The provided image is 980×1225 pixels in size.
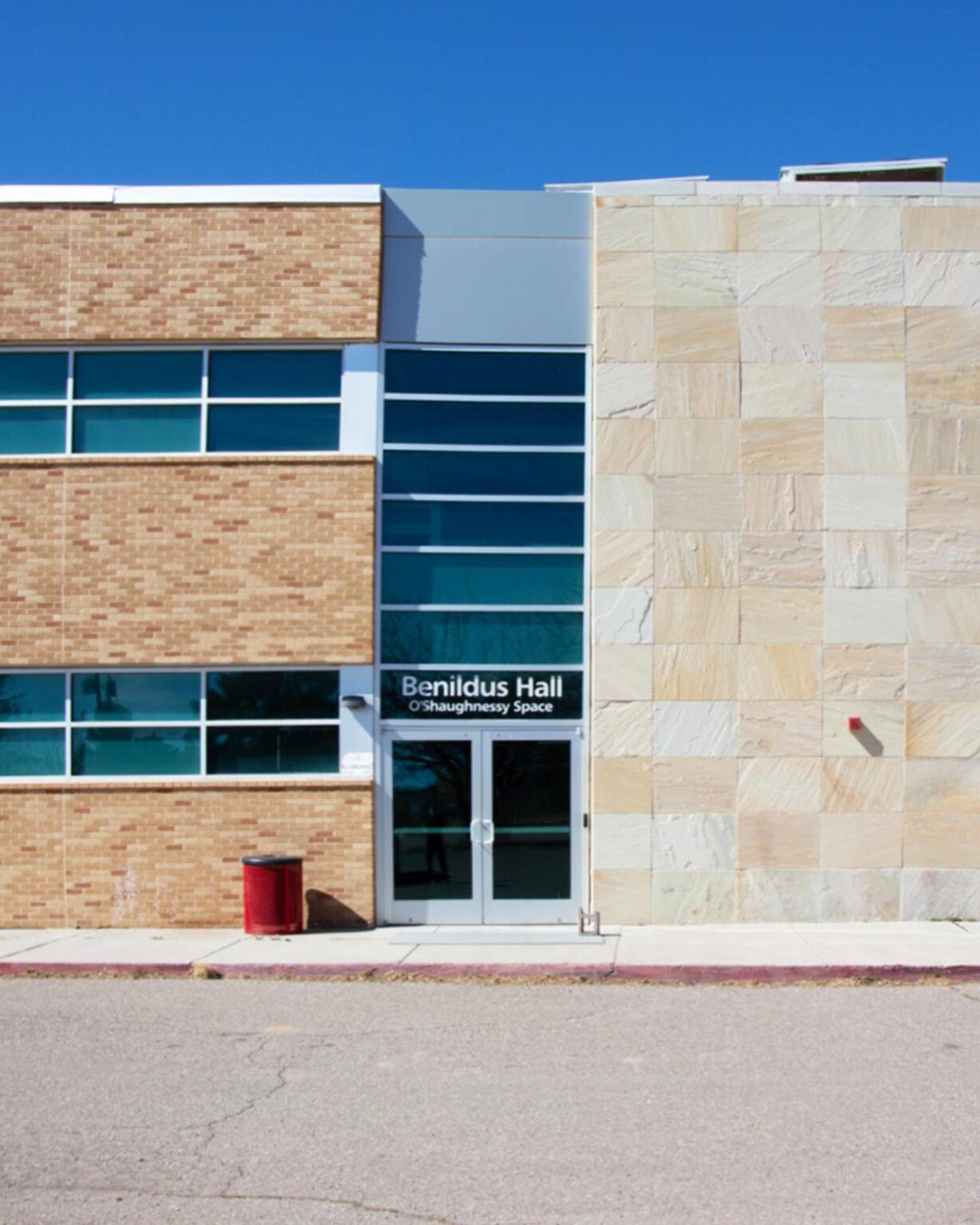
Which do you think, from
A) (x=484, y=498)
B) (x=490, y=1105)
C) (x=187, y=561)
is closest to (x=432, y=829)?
(x=484, y=498)

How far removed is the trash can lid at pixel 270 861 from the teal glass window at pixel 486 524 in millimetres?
3590

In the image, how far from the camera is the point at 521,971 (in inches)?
484

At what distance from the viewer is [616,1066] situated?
28.9ft

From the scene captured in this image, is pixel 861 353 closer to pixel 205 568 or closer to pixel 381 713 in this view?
pixel 381 713

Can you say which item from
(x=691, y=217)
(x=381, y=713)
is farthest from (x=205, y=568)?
(x=691, y=217)

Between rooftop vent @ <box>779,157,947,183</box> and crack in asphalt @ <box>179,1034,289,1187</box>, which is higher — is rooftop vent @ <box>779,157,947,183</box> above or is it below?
above

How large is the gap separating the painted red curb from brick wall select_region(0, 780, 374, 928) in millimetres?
2196

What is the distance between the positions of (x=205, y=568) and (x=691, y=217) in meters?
6.65

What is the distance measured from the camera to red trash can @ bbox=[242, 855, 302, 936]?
46.6 feet

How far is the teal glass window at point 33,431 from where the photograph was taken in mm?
15359

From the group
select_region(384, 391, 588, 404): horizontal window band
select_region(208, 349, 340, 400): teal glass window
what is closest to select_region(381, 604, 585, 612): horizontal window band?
select_region(384, 391, 588, 404): horizontal window band

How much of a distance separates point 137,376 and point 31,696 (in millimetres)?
3763

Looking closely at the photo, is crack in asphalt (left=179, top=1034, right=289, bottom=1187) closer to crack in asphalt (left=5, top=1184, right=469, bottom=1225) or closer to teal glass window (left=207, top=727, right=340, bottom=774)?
crack in asphalt (left=5, top=1184, right=469, bottom=1225)

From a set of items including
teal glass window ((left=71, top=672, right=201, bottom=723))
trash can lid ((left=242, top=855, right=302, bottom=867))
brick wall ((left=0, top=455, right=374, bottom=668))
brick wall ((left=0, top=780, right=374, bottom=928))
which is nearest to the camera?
trash can lid ((left=242, top=855, right=302, bottom=867))
